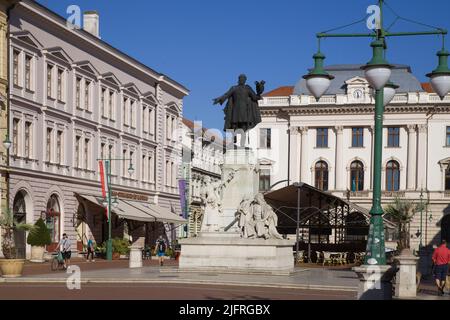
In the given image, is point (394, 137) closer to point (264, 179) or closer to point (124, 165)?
point (264, 179)

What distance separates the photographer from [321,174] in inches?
3814

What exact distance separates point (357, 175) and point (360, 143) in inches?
134

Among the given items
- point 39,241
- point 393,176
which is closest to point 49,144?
point 39,241

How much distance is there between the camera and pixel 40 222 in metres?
48.8

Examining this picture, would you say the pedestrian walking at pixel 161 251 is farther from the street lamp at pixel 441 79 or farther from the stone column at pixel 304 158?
the stone column at pixel 304 158

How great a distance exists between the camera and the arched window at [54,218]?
5425 cm

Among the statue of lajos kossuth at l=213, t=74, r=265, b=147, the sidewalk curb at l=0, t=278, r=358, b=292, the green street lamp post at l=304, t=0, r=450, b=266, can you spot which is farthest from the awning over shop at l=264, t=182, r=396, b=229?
the green street lamp post at l=304, t=0, r=450, b=266

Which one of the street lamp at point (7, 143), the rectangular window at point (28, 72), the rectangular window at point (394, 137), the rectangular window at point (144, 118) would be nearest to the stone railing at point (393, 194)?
the rectangular window at point (394, 137)

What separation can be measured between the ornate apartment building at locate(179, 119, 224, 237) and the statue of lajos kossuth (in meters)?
53.0

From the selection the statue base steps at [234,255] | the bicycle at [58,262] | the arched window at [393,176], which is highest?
the arched window at [393,176]

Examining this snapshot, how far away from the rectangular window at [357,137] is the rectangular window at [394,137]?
9.58 ft

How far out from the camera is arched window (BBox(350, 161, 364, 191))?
313 ft

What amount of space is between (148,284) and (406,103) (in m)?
69.7
